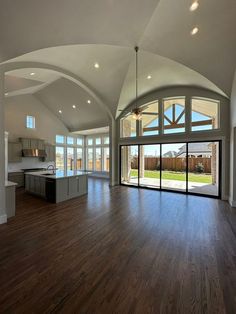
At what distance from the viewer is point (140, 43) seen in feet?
13.9

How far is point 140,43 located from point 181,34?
3.38 feet

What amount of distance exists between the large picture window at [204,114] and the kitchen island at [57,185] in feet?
16.8

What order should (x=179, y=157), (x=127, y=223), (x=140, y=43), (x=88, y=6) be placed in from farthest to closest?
1. (x=179, y=157)
2. (x=140, y=43)
3. (x=127, y=223)
4. (x=88, y=6)

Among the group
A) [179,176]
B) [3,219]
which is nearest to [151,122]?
[179,176]

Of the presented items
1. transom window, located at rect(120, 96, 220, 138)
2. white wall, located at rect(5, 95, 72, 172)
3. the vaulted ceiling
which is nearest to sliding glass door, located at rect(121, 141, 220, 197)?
transom window, located at rect(120, 96, 220, 138)

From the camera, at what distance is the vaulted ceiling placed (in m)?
3.03

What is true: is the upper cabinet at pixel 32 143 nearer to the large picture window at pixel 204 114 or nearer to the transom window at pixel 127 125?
the transom window at pixel 127 125

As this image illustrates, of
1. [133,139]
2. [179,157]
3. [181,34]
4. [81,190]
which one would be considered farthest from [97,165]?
[181,34]

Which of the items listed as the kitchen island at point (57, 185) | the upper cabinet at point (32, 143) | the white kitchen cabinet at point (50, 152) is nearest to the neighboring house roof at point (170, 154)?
the kitchen island at point (57, 185)

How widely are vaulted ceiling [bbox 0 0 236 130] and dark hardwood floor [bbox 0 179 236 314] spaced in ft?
13.5

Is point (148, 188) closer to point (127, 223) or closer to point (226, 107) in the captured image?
point (127, 223)

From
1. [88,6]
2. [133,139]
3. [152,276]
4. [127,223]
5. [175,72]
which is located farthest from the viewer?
[133,139]

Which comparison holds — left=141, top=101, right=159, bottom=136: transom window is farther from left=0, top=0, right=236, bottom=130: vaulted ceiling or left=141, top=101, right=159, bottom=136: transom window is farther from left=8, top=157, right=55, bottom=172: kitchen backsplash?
left=8, top=157, right=55, bottom=172: kitchen backsplash

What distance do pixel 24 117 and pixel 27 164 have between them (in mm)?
2718
